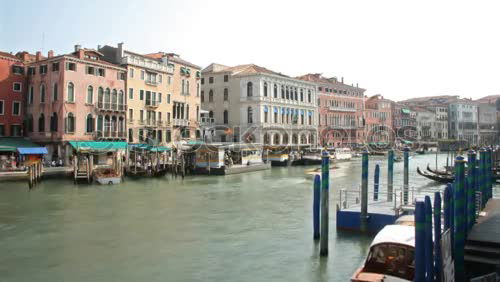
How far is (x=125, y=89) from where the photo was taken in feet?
107

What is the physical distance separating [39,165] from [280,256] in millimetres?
18835

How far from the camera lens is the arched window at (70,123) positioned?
28797mm

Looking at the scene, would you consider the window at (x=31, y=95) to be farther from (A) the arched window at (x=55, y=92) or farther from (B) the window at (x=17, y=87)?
(A) the arched window at (x=55, y=92)

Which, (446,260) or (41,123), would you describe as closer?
(446,260)

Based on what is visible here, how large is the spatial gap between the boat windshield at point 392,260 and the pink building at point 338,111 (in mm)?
48913

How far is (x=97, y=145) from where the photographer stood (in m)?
29.7

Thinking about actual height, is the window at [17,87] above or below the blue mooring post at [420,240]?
above


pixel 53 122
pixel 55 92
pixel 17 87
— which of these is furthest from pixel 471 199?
pixel 17 87

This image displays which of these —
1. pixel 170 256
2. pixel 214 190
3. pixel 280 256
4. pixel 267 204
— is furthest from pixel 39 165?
pixel 280 256

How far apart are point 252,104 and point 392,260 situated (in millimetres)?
38476

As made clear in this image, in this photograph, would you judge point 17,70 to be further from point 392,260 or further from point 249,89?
point 392,260

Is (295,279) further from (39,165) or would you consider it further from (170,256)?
(39,165)

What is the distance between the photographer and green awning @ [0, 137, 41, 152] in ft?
87.5

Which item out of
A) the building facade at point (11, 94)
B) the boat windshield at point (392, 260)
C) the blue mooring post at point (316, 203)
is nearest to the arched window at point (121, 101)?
the building facade at point (11, 94)
